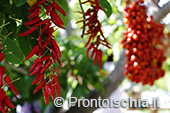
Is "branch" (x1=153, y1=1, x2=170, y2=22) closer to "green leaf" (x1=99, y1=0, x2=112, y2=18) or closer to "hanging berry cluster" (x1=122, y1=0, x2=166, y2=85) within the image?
"hanging berry cluster" (x1=122, y1=0, x2=166, y2=85)

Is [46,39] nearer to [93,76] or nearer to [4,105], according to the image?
[4,105]

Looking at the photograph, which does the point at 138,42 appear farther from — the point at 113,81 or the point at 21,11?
the point at 21,11

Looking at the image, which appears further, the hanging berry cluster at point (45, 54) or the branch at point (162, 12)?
the branch at point (162, 12)

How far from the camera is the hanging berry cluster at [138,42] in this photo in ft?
4.77

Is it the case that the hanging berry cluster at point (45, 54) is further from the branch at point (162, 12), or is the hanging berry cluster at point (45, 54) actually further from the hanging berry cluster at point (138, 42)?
the branch at point (162, 12)

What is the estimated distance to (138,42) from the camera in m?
1.47

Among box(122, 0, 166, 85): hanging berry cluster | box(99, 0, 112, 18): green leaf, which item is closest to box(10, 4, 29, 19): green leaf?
box(99, 0, 112, 18): green leaf

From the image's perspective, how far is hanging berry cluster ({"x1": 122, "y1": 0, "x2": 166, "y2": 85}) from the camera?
1.45 metres

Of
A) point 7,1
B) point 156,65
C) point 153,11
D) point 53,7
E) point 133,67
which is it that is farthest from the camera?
point 153,11

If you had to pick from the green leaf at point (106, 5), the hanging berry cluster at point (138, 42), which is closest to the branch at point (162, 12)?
the hanging berry cluster at point (138, 42)

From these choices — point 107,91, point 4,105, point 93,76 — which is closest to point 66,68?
point 93,76

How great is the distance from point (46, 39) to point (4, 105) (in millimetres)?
190

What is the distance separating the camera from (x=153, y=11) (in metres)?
1.90

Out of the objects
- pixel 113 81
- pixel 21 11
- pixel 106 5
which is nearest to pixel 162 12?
pixel 113 81
